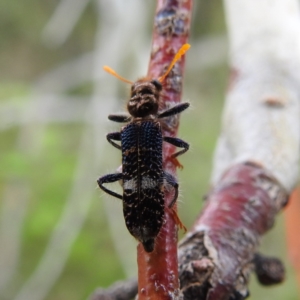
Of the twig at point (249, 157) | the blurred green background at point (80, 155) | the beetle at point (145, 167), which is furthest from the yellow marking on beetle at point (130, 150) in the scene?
the blurred green background at point (80, 155)

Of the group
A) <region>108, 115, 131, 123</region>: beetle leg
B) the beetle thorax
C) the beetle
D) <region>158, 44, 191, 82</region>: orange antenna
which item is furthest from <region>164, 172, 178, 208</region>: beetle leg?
<region>108, 115, 131, 123</region>: beetle leg

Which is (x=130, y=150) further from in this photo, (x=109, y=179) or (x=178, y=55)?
(x=178, y=55)

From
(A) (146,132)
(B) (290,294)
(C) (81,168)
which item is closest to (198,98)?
(C) (81,168)

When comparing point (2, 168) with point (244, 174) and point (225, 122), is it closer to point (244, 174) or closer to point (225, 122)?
point (225, 122)

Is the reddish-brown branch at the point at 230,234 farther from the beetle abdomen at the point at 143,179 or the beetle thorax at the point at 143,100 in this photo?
the beetle thorax at the point at 143,100

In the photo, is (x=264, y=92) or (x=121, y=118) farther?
(x=264, y=92)

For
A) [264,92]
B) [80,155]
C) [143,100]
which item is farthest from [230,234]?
[80,155]
